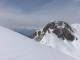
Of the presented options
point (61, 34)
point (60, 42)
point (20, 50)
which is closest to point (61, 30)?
point (61, 34)

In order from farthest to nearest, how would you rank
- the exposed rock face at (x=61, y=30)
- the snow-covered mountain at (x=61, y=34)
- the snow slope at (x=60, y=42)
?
the exposed rock face at (x=61, y=30) < the snow-covered mountain at (x=61, y=34) < the snow slope at (x=60, y=42)

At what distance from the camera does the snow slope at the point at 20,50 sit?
9.48 ft

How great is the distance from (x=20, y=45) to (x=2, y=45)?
12.9 inches

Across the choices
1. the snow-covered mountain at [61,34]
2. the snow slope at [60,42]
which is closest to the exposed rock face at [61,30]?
the snow-covered mountain at [61,34]

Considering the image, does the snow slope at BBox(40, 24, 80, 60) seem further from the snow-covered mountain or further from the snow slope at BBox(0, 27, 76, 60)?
the snow slope at BBox(0, 27, 76, 60)

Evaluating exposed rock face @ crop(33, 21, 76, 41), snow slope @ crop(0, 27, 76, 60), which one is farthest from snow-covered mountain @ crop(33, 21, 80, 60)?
snow slope @ crop(0, 27, 76, 60)

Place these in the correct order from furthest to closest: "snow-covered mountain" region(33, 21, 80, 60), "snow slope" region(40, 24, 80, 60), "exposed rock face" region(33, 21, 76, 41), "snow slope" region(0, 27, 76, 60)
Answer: "exposed rock face" region(33, 21, 76, 41), "snow-covered mountain" region(33, 21, 80, 60), "snow slope" region(40, 24, 80, 60), "snow slope" region(0, 27, 76, 60)

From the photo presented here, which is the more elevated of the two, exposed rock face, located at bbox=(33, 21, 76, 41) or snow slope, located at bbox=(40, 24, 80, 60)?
exposed rock face, located at bbox=(33, 21, 76, 41)

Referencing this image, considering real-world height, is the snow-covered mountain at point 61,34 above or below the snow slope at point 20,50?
above

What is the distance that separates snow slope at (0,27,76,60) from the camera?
2.89 metres

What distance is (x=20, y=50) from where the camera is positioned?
3053 millimetres

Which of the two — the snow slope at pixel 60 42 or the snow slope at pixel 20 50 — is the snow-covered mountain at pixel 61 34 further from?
the snow slope at pixel 20 50

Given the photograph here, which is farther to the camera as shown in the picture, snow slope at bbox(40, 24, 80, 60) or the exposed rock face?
the exposed rock face

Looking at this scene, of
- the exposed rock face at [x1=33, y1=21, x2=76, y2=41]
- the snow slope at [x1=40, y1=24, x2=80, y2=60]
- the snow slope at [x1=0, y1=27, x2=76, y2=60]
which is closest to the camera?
the snow slope at [x1=0, y1=27, x2=76, y2=60]
